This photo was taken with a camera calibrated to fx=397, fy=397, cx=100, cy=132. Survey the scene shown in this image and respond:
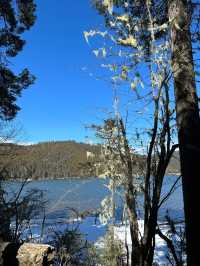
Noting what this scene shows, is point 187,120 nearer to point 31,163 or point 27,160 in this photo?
point 27,160

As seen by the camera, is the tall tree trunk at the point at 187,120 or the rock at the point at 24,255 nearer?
the tall tree trunk at the point at 187,120

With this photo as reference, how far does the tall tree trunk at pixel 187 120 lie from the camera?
3523 millimetres

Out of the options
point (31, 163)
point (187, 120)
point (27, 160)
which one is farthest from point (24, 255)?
point (31, 163)

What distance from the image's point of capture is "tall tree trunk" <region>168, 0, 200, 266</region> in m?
3.52

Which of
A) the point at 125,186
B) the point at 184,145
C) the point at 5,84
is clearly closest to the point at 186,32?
the point at 184,145

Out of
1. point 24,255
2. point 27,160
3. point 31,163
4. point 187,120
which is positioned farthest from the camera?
point 31,163

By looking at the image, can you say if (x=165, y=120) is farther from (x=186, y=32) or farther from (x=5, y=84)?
(x=5, y=84)

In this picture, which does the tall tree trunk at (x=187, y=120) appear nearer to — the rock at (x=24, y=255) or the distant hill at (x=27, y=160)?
the distant hill at (x=27, y=160)

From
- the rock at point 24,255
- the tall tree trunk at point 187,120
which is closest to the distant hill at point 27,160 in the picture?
the rock at point 24,255

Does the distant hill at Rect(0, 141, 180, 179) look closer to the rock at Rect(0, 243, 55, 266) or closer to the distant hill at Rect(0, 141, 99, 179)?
the distant hill at Rect(0, 141, 99, 179)

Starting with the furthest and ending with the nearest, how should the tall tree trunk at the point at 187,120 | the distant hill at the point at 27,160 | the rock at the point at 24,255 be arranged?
1. the distant hill at the point at 27,160
2. the rock at the point at 24,255
3. the tall tree trunk at the point at 187,120

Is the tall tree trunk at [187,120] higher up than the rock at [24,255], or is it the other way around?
the tall tree trunk at [187,120]

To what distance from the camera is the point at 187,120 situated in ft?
12.5

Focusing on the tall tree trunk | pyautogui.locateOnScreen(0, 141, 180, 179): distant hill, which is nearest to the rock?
pyautogui.locateOnScreen(0, 141, 180, 179): distant hill
